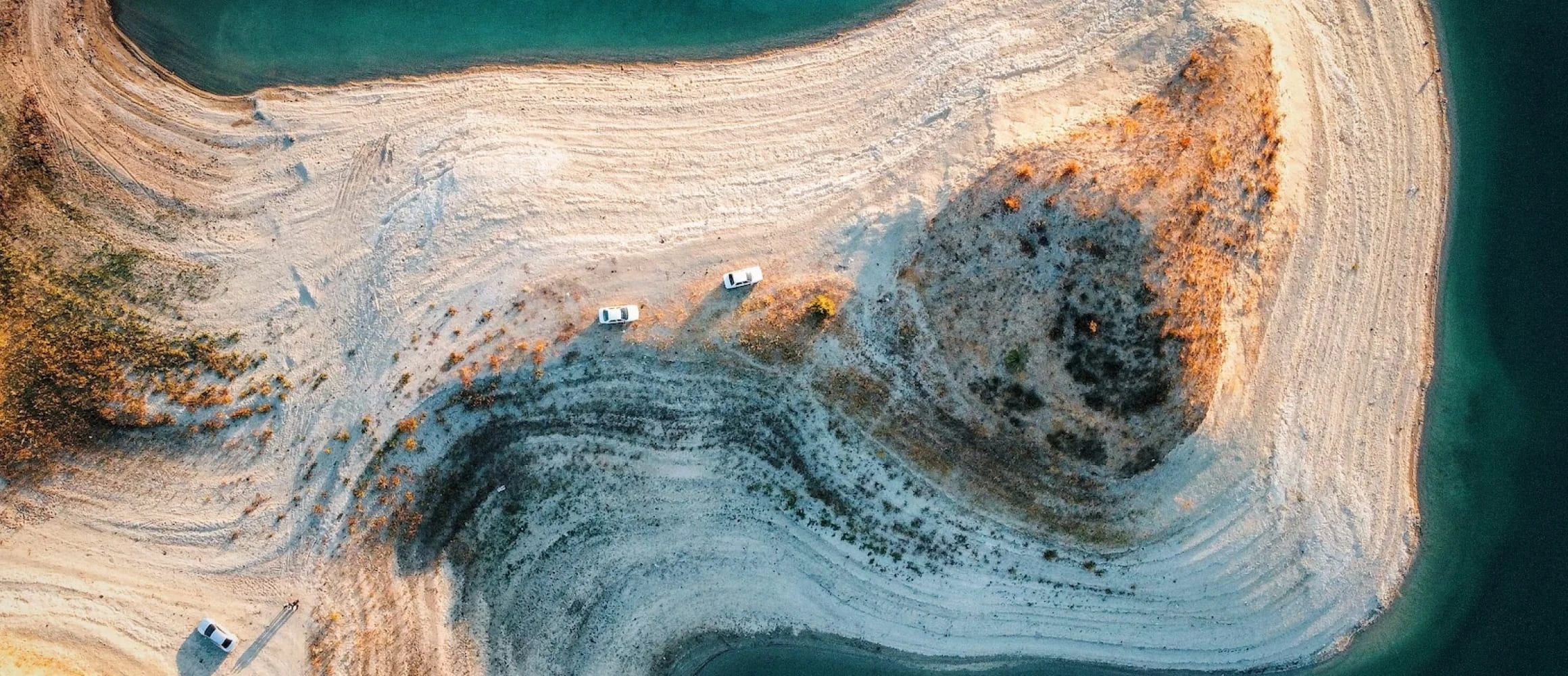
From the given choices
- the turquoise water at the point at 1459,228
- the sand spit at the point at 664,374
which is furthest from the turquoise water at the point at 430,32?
the sand spit at the point at 664,374

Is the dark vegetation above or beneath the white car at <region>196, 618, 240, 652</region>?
above

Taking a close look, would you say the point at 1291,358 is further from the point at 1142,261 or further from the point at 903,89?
the point at 903,89

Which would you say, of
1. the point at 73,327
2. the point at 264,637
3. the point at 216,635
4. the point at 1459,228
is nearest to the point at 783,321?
the point at 264,637

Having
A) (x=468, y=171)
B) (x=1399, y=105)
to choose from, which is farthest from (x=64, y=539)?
(x=1399, y=105)

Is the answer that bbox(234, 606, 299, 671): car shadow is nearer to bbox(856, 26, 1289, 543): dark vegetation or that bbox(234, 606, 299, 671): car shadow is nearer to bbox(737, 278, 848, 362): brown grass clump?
bbox(737, 278, 848, 362): brown grass clump

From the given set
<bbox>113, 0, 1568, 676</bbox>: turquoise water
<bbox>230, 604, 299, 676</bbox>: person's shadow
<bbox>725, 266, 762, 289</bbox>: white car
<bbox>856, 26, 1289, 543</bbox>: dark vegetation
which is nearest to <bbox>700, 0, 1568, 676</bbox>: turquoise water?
<bbox>113, 0, 1568, 676</bbox>: turquoise water

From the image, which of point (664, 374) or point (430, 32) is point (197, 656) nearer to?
point (664, 374)
